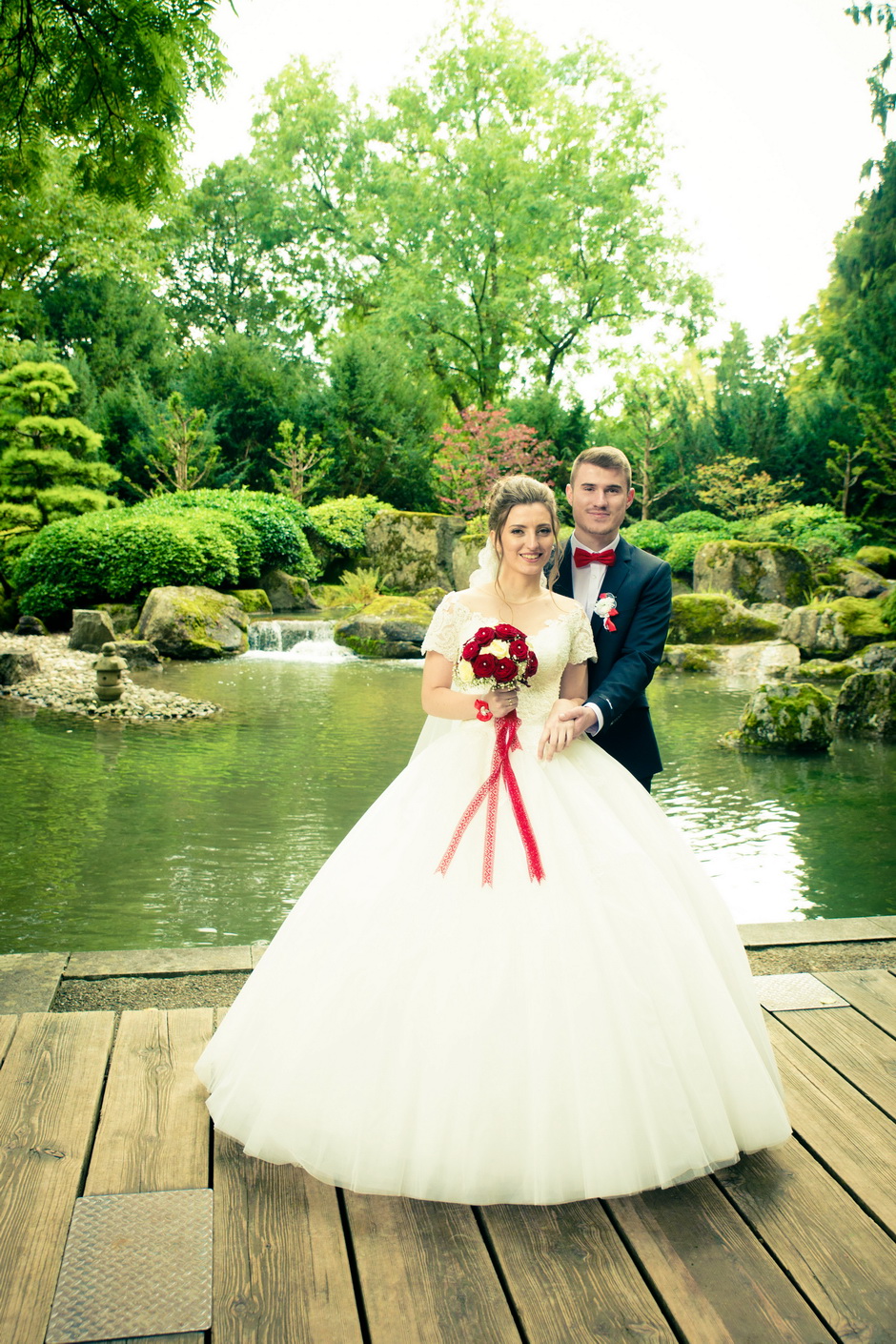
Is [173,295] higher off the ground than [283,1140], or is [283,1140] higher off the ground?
[173,295]

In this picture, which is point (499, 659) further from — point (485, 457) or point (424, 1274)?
point (485, 457)

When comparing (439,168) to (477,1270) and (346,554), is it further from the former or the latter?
(477,1270)

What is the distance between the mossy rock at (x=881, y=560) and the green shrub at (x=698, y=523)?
127 inches

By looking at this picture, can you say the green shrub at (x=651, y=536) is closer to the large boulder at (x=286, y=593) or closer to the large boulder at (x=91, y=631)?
the large boulder at (x=286, y=593)

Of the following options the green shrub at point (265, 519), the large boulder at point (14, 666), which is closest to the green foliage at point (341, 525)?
the green shrub at point (265, 519)

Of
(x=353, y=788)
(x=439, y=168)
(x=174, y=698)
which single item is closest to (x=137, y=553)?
(x=174, y=698)

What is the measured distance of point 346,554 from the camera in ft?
67.3

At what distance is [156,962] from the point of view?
10.7ft

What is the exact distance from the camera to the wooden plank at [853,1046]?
2535mm

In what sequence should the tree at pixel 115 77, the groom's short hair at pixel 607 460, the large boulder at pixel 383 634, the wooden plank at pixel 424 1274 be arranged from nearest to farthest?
1. the wooden plank at pixel 424 1274
2. the groom's short hair at pixel 607 460
3. the tree at pixel 115 77
4. the large boulder at pixel 383 634

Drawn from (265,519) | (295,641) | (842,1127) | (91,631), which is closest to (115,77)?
(842,1127)

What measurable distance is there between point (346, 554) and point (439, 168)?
42.2ft

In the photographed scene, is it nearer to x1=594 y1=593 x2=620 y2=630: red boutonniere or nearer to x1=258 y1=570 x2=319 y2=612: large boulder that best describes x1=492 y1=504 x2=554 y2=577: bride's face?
x1=594 y1=593 x2=620 y2=630: red boutonniere

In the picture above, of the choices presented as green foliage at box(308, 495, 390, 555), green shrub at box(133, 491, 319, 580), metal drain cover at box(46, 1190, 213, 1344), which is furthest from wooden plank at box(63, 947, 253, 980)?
green foliage at box(308, 495, 390, 555)
